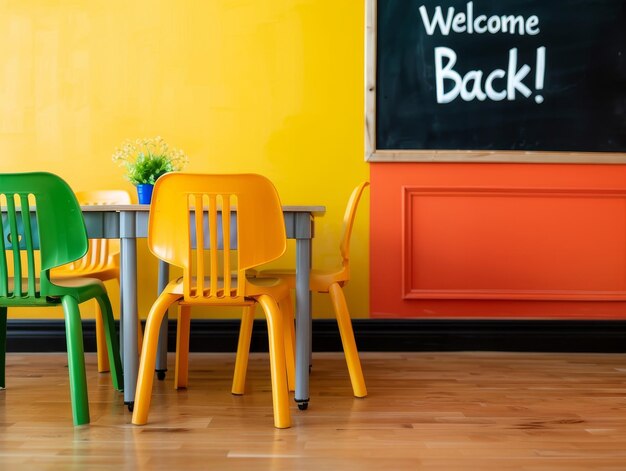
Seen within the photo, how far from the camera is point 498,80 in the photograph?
10.9 feet

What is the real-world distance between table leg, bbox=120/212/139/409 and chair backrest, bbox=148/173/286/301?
19cm

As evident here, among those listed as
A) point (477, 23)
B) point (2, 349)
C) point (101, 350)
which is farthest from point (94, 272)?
point (477, 23)

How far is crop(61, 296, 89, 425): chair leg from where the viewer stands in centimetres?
208

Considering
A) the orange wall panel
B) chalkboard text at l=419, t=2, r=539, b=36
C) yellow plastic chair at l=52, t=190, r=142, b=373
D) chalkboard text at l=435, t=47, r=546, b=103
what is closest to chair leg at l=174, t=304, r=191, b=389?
yellow plastic chair at l=52, t=190, r=142, b=373

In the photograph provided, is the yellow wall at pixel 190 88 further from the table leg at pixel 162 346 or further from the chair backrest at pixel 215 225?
the chair backrest at pixel 215 225

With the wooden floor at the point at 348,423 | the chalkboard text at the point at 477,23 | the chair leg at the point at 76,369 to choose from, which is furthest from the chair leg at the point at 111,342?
the chalkboard text at the point at 477,23

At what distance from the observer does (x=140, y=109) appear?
3312mm

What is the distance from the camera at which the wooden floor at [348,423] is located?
1766 millimetres

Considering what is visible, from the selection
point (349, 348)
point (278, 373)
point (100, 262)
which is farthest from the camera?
point (100, 262)

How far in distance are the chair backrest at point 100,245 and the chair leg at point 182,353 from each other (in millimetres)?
501

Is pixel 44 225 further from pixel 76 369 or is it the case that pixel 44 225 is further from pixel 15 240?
pixel 76 369

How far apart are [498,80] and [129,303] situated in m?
2.11

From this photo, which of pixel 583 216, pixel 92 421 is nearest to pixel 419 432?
pixel 92 421

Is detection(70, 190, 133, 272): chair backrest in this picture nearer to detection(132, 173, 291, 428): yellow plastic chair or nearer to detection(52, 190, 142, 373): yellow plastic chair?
detection(52, 190, 142, 373): yellow plastic chair
